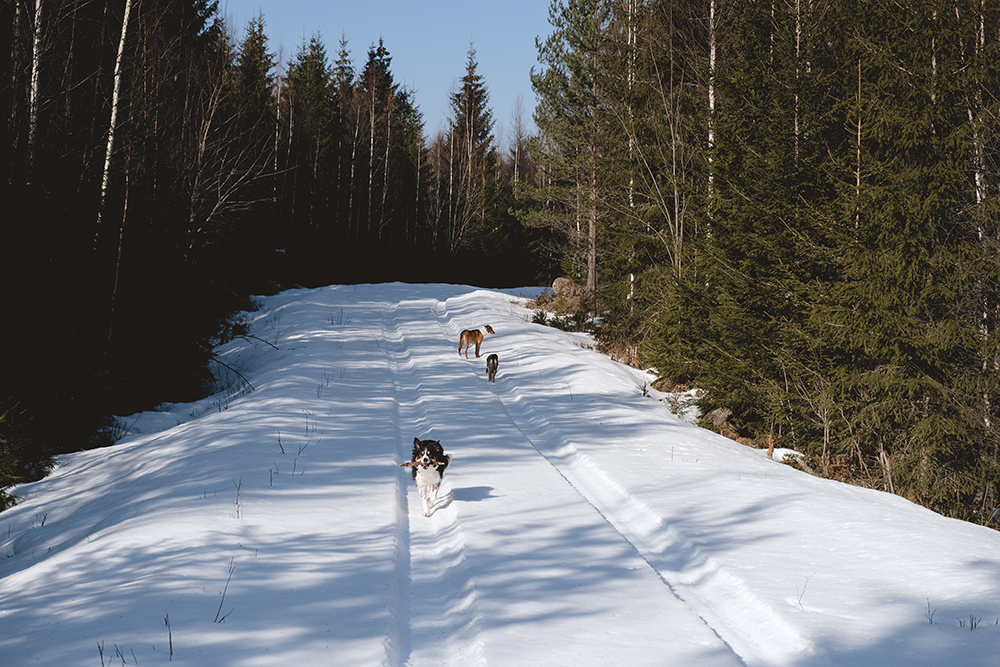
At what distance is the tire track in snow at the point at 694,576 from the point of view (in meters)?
4.80

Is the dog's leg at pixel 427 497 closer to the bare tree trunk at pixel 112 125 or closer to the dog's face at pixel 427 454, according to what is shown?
the dog's face at pixel 427 454

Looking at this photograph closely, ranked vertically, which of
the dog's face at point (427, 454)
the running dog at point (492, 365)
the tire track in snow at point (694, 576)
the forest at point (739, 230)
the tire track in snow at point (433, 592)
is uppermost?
the forest at point (739, 230)

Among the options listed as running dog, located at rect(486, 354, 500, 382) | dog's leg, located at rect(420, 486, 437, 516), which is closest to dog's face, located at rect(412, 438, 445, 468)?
dog's leg, located at rect(420, 486, 437, 516)

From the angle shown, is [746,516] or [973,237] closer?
[746,516]

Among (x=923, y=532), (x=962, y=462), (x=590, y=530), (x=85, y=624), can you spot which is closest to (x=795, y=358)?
(x=962, y=462)

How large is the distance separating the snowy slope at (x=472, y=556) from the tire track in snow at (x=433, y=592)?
24mm

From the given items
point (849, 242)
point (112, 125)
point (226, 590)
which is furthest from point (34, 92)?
point (849, 242)

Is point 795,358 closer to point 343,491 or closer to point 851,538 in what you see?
point 851,538

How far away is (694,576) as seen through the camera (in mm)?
6027

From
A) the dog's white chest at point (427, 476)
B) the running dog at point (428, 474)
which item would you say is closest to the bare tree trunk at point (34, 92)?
the running dog at point (428, 474)

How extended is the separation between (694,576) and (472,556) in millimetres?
2161

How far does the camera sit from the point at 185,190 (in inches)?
Result: 677

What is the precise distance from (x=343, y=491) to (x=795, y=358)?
381 inches

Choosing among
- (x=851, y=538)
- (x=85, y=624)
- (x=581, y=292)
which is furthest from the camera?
(x=581, y=292)
